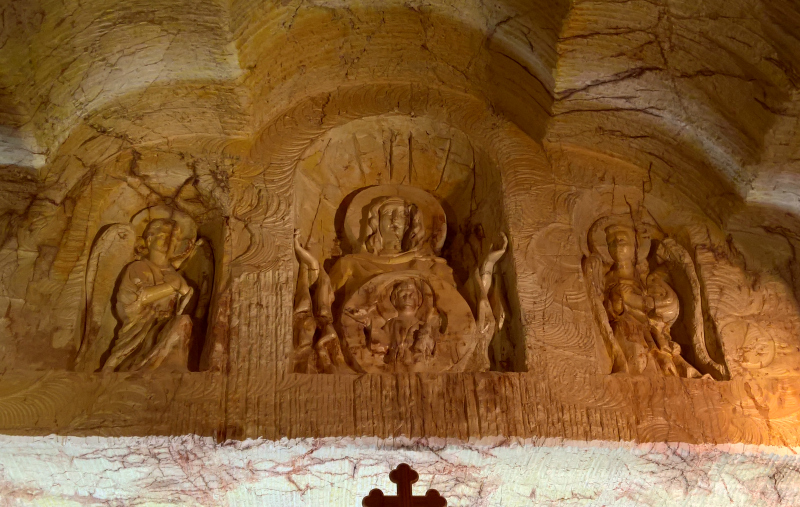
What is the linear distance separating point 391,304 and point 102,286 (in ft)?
5.39

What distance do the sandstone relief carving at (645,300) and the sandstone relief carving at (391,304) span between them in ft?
2.06

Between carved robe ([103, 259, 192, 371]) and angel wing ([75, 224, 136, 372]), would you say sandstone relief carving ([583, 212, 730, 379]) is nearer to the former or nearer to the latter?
carved robe ([103, 259, 192, 371])

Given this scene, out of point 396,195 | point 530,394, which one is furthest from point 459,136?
point 530,394

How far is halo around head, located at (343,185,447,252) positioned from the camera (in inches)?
208

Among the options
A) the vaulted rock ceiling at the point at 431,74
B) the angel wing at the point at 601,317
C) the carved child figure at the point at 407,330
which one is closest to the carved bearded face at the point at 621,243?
the angel wing at the point at 601,317

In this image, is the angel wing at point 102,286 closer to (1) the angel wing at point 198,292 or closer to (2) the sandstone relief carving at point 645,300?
(1) the angel wing at point 198,292

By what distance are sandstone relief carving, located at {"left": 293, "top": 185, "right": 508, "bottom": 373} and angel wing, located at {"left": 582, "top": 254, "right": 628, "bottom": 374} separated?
52 cm

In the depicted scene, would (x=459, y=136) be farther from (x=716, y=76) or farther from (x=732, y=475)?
(x=732, y=475)

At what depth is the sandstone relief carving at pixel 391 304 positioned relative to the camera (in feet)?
14.6

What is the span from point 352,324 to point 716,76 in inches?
98.2

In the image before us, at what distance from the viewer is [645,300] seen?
4781mm

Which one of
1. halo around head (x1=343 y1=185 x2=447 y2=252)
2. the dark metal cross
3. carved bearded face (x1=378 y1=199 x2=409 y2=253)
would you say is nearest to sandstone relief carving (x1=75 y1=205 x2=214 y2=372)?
halo around head (x1=343 y1=185 x2=447 y2=252)

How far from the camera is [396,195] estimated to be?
216 inches

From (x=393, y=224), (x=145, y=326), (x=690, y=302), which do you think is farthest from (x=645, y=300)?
(x=145, y=326)
